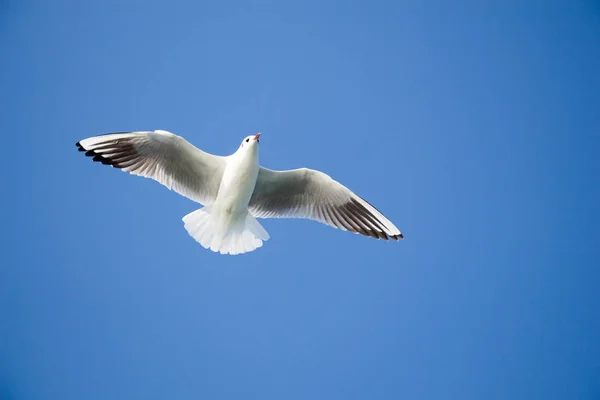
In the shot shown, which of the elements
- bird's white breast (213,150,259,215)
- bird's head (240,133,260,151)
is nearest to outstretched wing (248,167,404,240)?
bird's white breast (213,150,259,215)

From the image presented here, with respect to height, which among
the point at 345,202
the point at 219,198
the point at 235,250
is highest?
the point at 345,202

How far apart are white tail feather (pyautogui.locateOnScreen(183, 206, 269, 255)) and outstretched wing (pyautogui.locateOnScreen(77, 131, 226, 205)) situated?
0.38 meters

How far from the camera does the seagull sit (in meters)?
6.88

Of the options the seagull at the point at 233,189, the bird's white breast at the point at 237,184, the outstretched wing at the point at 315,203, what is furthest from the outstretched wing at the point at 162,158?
the outstretched wing at the point at 315,203

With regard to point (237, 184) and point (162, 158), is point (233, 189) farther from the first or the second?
point (162, 158)

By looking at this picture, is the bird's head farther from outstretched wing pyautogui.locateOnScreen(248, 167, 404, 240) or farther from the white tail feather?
the white tail feather

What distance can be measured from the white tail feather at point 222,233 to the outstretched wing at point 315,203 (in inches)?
19.1

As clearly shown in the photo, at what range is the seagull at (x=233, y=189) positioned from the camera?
22.6 feet

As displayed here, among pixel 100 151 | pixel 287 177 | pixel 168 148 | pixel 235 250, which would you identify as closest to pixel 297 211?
pixel 287 177

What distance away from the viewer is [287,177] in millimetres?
7266

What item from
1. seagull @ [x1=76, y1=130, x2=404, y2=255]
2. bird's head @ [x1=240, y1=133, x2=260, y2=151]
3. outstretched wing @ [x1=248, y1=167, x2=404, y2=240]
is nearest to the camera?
bird's head @ [x1=240, y1=133, x2=260, y2=151]

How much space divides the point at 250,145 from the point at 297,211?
116cm

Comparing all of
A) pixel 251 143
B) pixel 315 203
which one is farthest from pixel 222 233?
pixel 315 203

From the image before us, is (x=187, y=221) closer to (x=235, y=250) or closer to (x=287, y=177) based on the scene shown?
(x=235, y=250)
